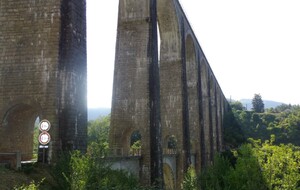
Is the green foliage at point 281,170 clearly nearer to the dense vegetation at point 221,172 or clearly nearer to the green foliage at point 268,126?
the dense vegetation at point 221,172

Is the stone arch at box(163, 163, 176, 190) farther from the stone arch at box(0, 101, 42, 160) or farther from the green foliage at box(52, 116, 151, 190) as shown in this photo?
the green foliage at box(52, 116, 151, 190)

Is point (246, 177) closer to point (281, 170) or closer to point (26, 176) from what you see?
point (281, 170)

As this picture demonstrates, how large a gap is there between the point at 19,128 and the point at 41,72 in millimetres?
2497

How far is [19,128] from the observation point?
47.1ft

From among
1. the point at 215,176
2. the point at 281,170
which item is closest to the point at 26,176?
the point at 215,176

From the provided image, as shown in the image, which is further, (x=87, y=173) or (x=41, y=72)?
(x=41, y=72)

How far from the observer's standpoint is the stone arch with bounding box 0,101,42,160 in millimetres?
13703

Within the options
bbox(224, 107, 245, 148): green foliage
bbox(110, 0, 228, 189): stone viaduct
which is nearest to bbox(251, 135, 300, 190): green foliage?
bbox(110, 0, 228, 189): stone viaduct

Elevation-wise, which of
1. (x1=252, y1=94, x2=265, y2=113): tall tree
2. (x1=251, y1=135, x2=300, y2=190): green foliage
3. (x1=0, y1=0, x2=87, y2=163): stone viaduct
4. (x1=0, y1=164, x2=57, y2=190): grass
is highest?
(x1=252, y1=94, x2=265, y2=113): tall tree

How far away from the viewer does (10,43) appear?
1413 centimetres

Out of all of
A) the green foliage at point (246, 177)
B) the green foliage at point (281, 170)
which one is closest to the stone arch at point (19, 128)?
the green foliage at point (246, 177)

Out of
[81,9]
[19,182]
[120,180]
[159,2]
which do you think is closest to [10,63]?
[81,9]

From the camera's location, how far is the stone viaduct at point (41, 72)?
13.4 metres

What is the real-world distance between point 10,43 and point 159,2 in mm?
17090
